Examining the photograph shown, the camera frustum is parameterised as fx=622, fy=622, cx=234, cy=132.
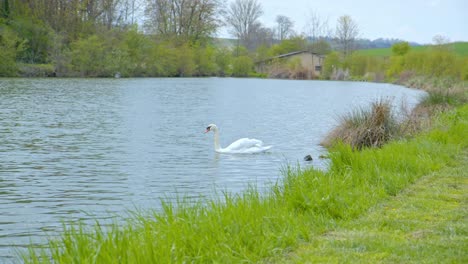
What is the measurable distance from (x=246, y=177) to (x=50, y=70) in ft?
161

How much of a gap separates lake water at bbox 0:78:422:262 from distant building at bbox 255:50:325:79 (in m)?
58.9

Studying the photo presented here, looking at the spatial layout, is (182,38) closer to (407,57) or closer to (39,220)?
(407,57)

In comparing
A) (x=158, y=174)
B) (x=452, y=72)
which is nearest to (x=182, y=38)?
(x=452, y=72)

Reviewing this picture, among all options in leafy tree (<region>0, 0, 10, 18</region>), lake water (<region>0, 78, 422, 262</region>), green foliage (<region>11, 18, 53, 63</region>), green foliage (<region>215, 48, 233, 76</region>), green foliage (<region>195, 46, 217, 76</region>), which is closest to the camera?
lake water (<region>0, 78, 422, 262</region>)

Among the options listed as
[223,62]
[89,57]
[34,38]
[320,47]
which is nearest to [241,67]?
[223,62]

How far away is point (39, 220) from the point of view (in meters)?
8.23

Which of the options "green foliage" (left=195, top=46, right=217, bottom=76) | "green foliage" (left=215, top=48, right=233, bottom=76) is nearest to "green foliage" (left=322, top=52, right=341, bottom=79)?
"green foliage" (left=215, top=48, right=233, bottom=76)

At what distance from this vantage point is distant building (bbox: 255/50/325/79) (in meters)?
88.5

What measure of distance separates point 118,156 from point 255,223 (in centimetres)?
934

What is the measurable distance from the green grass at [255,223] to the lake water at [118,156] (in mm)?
822

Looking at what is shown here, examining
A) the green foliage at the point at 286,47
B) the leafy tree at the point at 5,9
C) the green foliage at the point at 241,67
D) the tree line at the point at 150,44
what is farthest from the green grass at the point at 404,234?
the green foliage at the point at 286,47

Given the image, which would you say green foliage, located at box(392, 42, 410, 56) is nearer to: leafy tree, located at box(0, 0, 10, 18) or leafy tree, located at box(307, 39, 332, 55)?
leafy tree, located at box(307, 39, 332, 55)

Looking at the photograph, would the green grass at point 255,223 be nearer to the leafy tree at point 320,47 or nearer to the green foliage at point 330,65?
the green foliage at point 330,65

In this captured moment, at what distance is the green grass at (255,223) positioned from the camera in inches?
181
